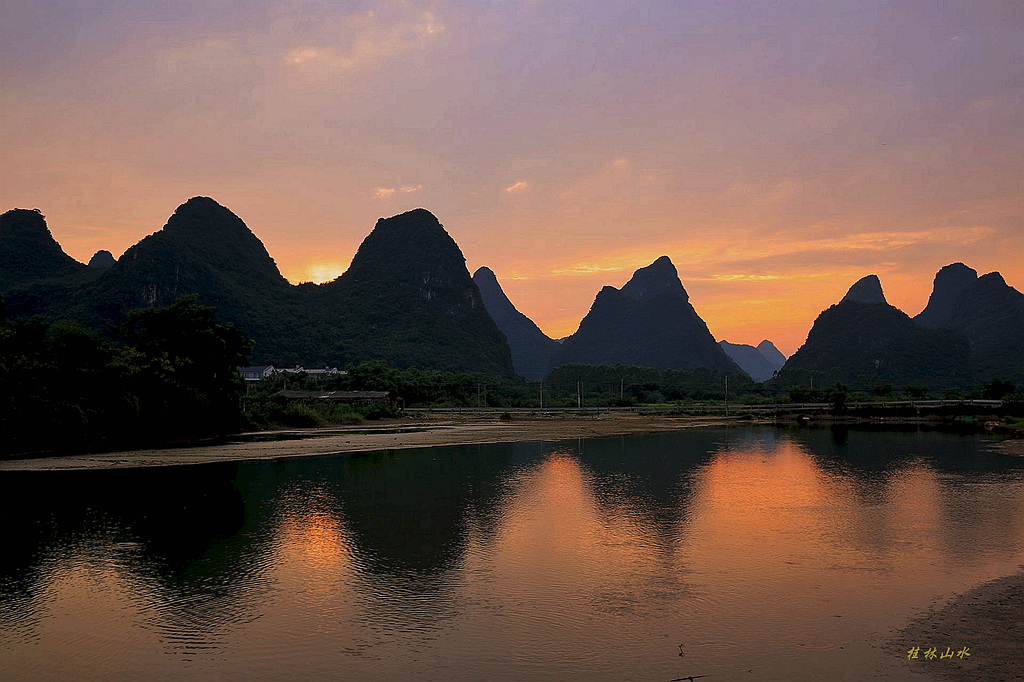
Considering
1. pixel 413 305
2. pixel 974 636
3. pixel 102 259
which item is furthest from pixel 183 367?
pixel 102 259

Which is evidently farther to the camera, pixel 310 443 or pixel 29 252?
pixel 29 252

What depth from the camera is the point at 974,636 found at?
842 cm

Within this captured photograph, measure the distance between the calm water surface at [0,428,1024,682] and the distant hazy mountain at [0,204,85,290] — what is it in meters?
122

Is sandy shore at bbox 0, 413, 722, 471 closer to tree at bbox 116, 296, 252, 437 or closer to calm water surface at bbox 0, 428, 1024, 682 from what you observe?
tree at bbox 116, 296, 252, 437

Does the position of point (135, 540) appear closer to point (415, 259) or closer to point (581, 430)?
point (581, 430)

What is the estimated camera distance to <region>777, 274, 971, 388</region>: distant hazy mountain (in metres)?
125

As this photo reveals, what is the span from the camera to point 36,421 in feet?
99.1

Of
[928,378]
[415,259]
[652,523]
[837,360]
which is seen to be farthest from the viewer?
[415,259]

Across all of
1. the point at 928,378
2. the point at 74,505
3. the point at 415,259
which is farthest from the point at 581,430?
the point at 415,259

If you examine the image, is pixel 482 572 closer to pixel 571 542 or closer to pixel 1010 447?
pixel 571 542

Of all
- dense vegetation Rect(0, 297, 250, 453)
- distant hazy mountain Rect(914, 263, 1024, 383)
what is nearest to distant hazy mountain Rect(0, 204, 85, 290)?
dense vegetation Rect(0, 297, 250, 453)

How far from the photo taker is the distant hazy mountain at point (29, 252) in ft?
394

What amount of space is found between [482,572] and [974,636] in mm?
7369

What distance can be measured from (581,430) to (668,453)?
61.8ft
